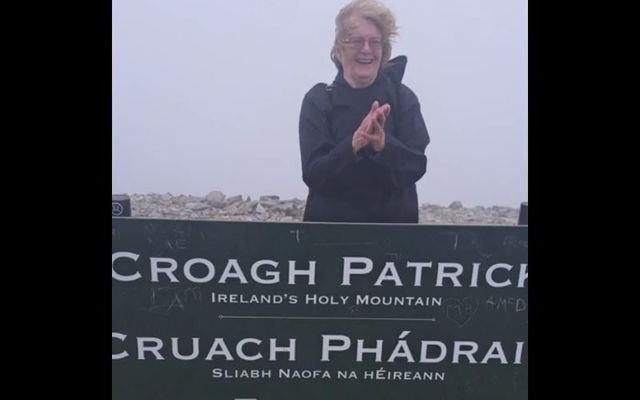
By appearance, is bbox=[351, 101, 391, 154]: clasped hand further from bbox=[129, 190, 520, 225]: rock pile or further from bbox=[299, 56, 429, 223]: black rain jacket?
bbox=[129, 190, 520, 225]: rock pile

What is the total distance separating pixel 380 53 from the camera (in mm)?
2236

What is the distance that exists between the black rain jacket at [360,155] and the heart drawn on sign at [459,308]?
378 millimetres

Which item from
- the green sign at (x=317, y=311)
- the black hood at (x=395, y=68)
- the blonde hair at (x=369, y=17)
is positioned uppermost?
the blonde hair at (x=369, y=17)

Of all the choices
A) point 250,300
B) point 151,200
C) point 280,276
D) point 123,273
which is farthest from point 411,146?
point 123,273

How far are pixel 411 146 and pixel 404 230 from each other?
33 cm

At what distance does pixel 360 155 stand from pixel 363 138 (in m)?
0.07

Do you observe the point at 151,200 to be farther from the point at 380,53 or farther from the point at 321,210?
the point at 380,53

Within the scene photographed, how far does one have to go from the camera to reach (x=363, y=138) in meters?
2.27

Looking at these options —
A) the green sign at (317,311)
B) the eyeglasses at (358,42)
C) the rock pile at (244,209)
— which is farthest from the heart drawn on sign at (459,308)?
the eyeglasses at (358,42)

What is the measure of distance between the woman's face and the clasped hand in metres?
0.12

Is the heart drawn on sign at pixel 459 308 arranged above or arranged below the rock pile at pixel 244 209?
below

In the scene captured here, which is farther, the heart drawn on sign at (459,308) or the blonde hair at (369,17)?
the heart drawn on sign at (459,308)

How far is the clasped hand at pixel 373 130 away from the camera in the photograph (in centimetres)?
226

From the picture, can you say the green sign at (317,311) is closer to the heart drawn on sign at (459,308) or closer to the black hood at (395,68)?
the heart drawn on sign at (459,308)
